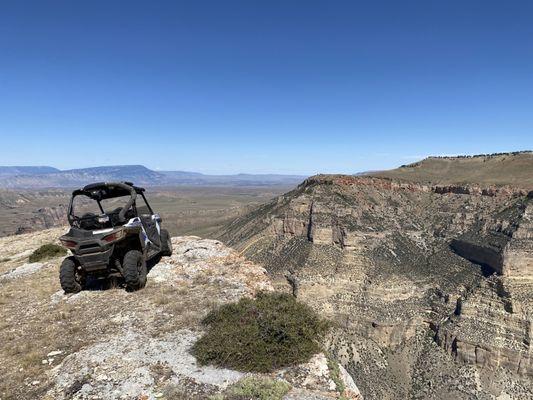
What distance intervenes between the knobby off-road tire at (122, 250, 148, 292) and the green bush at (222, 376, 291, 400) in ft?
19.8

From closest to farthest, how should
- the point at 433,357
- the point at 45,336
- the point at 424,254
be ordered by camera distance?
1. the point at 45,336
2. the point at 433,357
3. the point at 424,254

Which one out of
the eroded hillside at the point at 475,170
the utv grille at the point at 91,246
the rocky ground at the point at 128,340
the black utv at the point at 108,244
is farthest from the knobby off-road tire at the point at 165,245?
the eroded hillside at the point at 475,170

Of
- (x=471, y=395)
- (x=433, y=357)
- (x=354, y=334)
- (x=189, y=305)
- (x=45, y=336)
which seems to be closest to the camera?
(x=45, y=336)

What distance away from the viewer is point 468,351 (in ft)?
193

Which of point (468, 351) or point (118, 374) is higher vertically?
point (118, 374)

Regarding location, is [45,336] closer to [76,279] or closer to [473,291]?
[76,279]

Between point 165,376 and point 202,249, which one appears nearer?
point 165,376

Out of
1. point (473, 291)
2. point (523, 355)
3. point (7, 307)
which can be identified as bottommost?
point (523, 355)

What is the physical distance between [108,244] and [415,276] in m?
69.3

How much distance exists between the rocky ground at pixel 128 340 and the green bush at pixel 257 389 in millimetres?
198

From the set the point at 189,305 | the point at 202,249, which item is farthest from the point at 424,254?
the point at 189,305

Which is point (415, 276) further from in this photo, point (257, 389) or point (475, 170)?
point (257, 389)

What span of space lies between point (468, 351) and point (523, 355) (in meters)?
7.39

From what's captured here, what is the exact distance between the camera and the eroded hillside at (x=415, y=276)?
57.2m
